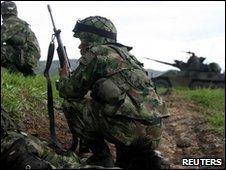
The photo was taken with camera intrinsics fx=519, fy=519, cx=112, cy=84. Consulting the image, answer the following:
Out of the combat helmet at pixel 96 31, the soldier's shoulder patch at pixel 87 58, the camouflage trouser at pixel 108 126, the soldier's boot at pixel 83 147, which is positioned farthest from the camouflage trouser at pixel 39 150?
the combat helmet at pixel 96 31

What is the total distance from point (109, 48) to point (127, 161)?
1352 millimetres

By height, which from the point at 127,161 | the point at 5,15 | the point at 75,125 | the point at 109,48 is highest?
the point at 5,15

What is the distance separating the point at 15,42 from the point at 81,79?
5.47 m

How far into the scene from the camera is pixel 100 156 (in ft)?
19.8

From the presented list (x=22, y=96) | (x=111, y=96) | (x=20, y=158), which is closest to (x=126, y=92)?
(x=111, y=96)

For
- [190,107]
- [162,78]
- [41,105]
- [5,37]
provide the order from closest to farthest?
[41,105]
[5,37]
[190,107]
[162,78]

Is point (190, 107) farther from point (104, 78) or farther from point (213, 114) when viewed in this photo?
point (104, 78)

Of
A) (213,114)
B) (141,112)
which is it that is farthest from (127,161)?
(213,114)

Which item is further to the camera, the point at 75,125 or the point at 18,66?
the point at 18,66

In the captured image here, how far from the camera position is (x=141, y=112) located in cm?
571

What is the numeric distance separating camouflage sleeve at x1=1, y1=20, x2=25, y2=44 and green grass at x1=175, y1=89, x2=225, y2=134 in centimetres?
436

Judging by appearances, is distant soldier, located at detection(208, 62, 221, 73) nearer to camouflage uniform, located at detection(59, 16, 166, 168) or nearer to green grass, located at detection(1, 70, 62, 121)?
green grass, located at detection(1, 70, 62, 121)

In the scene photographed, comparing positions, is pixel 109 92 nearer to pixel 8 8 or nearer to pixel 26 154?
pixel 26 154

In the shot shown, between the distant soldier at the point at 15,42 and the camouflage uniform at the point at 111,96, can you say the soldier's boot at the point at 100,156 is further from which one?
the distant soldier at the point at 15,42
